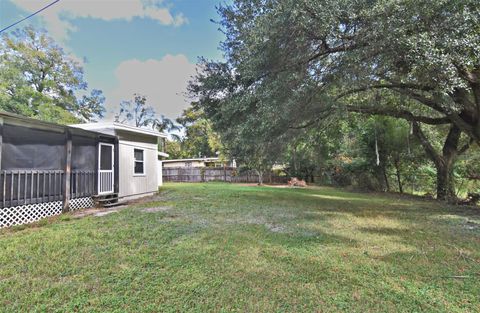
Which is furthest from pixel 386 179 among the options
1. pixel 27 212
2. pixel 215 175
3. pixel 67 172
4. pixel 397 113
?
pixel 27 212

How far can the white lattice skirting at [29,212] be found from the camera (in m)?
5.18

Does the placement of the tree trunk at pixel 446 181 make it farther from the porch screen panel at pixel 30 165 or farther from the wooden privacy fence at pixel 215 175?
the porch screen panel at pixel 30 165

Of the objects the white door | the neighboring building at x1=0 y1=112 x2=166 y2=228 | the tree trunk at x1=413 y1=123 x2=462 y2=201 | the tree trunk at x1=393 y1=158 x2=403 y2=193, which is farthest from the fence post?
the tree trunk at x1=393 y1=158 x2=403 y2=193

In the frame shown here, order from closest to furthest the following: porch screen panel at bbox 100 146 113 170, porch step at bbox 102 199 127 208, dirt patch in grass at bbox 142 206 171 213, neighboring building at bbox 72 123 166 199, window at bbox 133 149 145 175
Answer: dirt patch in grass at bbox 142 206 171 213 → porch step at bbox 102 199 127 208 → porch screen panel at bbox 100 146 113 170 → neighboring building at bbox 72 123 166 199 → window at bbox 133 149 145 175

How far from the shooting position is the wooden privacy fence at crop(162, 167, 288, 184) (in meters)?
18.8

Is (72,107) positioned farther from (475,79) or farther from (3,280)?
(475,79)

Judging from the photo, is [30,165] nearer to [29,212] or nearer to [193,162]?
[29,212]

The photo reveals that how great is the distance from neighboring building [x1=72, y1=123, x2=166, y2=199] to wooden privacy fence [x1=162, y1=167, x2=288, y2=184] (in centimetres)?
950

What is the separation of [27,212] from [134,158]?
4164 millimetres

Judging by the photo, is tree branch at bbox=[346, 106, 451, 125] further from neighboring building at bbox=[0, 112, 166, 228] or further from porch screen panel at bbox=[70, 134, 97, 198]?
porch screen panel at bbox=[70, 134, 97, 198]

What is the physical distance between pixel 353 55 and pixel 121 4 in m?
6.90

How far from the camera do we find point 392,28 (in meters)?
4.21

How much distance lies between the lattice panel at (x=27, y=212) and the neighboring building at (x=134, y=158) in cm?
239

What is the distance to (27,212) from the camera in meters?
5.60
